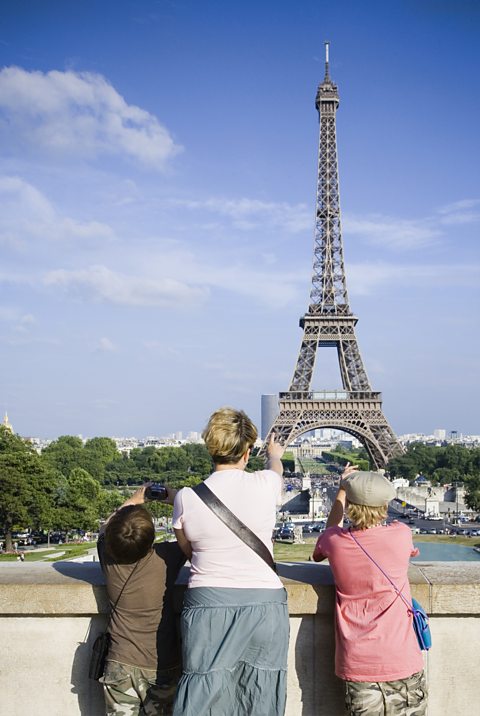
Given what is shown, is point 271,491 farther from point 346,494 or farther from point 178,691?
point 178,691

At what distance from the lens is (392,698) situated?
3969mm

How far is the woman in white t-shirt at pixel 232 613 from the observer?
392 cm

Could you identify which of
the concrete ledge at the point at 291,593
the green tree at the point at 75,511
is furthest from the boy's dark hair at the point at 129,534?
the green tree at the point at 75,511

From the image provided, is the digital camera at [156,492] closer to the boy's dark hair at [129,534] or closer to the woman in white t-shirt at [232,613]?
the boy's dark hair at [129,534]

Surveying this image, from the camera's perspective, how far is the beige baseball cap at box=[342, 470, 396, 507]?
13.4ft

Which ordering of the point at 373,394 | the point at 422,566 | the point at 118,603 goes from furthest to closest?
the point at 373,394
the point at 422,566
the point at 118,603

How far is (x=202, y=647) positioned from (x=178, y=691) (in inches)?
11.6

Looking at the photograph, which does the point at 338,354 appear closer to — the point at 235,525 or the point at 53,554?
the point at 53,554

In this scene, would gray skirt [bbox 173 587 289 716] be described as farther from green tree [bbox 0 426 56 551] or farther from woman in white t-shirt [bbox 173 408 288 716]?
green tree [bbox 0 426 56 551]

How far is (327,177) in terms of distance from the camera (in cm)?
7356

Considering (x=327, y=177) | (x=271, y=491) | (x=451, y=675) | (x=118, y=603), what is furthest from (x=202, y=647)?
(x=327, y=177)

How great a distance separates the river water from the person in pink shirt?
1337 inches

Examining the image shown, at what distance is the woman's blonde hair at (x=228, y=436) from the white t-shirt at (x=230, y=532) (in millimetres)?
171

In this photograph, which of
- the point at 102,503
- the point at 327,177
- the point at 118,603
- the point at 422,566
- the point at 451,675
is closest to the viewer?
the point at 118,603
